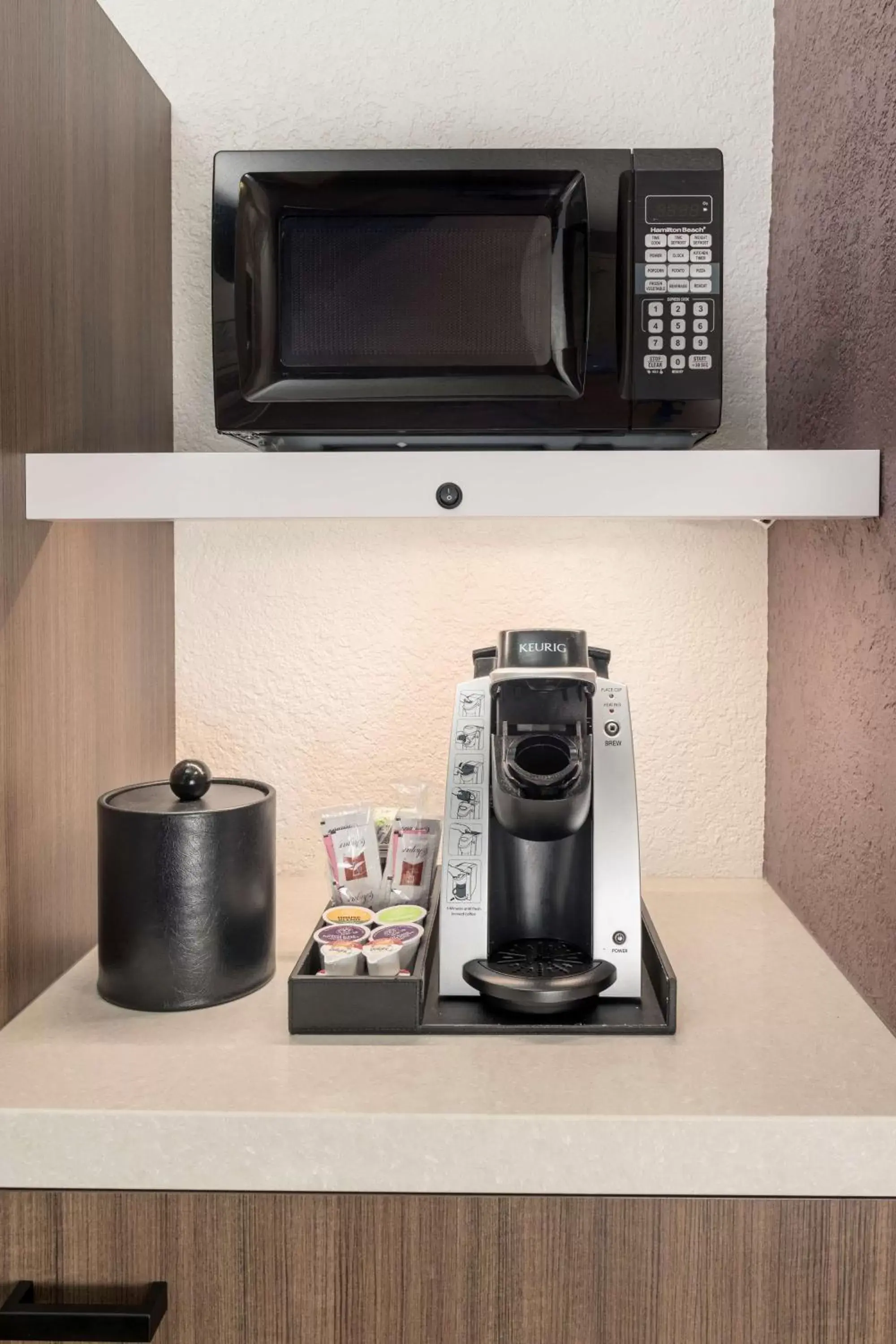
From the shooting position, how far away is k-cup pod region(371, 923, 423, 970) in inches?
40.9

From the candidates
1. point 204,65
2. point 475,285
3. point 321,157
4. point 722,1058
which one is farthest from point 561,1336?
point 204,65

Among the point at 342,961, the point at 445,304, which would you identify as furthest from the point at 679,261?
the point at 342,961

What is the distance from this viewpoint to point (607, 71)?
137cm

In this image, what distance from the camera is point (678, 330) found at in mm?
1034

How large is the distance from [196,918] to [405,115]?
40.4 inches

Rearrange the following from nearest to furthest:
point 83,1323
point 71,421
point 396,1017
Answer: point 83,1323, point 396,1017, point 71,421

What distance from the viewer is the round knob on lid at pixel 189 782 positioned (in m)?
1.06

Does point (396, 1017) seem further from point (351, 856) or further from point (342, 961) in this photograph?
point (351, 856)

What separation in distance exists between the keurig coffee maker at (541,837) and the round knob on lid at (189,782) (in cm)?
24

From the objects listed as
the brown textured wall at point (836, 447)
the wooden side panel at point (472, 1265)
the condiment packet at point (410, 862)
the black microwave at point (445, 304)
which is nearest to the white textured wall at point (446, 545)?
the brown textured wall at point (836, 447)

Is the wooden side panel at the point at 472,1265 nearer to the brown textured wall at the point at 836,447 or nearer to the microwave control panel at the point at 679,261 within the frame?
the brown textured wall at the point at 836,447

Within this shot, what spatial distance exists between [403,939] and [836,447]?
0.67 metres

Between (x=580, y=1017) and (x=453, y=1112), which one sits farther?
(x=580, y=1017)

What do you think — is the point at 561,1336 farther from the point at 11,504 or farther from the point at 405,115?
the point at 405,115
